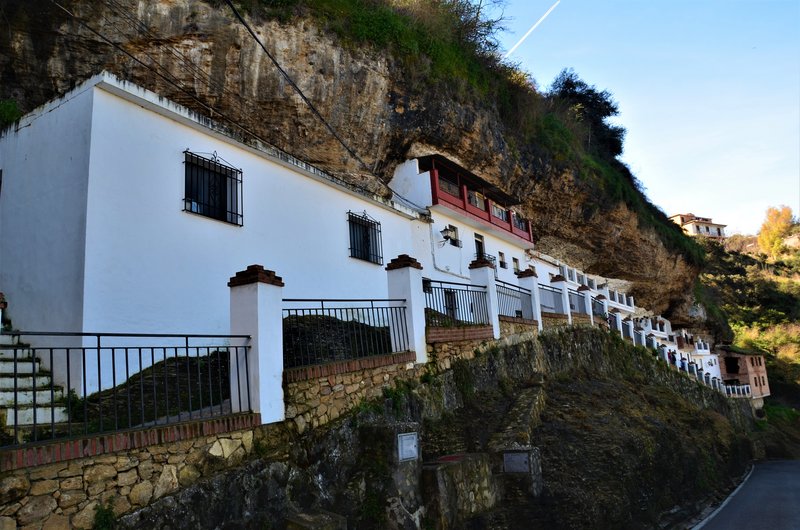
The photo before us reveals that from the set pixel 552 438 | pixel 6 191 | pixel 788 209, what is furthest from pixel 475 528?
pixel 788 209

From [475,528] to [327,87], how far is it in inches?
455

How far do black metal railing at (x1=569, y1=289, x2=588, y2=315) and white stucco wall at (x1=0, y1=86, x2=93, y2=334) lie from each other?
1480 centimetres

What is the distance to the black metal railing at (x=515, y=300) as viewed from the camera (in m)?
13.4

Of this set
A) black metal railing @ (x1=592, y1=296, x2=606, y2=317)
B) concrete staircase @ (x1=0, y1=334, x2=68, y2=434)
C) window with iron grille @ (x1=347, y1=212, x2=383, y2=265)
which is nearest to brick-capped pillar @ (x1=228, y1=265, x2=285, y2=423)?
concrete staircase @ (x1=0, y1=334, x2=68, y2=434)

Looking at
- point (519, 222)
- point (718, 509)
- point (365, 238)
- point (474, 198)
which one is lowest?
point (718, 509)

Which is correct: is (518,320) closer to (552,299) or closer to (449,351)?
(449,351)

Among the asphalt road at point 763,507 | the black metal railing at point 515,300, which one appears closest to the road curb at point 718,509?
the asphalt road at point 763,507

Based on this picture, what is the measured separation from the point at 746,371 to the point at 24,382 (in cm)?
4725

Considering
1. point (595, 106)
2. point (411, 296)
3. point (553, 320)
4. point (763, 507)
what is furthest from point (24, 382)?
point (595, 106)

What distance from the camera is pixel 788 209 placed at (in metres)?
69.8

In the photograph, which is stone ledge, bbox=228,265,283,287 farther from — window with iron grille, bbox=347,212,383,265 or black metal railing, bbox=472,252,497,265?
black metal railing, bbox=472,252,497,265

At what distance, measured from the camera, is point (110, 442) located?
4.42 m

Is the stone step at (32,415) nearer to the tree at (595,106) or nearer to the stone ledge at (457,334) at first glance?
the stone ledge at (457,334)

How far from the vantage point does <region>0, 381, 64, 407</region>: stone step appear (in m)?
5.75
